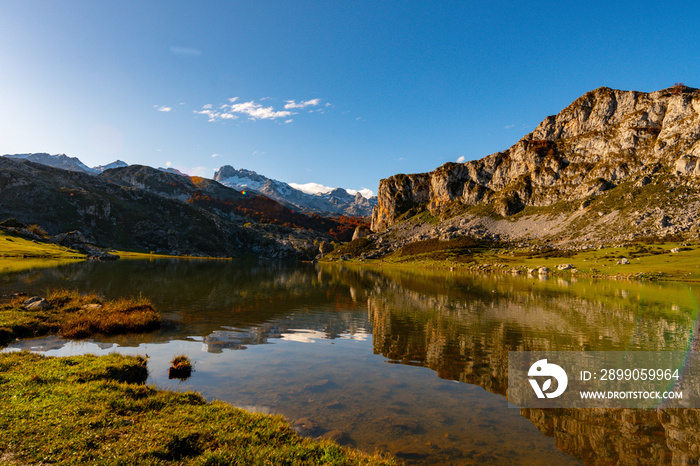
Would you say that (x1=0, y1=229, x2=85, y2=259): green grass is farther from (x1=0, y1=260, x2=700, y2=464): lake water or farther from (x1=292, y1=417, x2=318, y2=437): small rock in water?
(x1=292, y1=417, x2=318, y2=437): small rock in water

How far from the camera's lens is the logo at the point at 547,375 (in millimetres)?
17594

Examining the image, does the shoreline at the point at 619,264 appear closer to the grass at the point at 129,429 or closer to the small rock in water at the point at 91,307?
the grass at the point at 129,429

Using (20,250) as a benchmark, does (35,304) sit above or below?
above

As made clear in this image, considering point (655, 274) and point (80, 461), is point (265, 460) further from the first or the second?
point (655, 274)

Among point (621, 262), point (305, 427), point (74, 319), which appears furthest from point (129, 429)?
point (621, 262)

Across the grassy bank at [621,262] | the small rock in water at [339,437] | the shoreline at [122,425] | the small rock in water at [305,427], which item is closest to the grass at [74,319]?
the shoreline at [122,425]

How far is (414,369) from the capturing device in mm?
20688

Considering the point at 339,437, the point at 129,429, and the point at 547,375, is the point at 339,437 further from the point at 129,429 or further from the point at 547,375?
the point at 547,375

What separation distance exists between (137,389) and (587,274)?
136 m

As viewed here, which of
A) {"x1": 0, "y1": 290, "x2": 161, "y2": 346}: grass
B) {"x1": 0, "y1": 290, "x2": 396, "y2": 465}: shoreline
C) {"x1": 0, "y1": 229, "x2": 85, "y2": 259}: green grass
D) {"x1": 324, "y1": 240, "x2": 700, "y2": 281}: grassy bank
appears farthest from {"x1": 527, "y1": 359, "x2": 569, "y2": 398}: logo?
{"x1": 0, "y1": 229, "x2": 85, "y2": 259}: green grass

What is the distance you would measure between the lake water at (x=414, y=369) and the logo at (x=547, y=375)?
1828 mm

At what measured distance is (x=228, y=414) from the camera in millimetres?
11688

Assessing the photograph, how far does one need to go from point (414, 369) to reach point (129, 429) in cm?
1593

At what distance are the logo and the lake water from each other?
1.83m
